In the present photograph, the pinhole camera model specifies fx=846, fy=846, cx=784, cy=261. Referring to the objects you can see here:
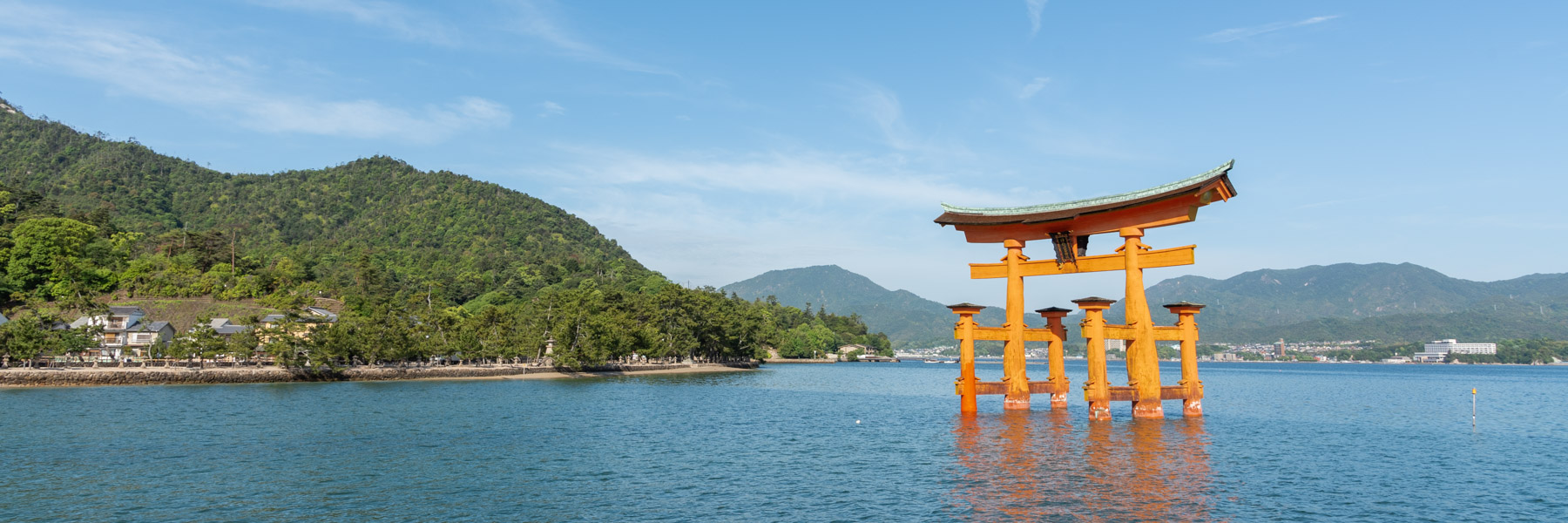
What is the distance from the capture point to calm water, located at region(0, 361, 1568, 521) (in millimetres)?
18938

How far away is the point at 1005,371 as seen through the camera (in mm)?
37344

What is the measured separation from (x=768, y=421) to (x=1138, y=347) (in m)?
15.9

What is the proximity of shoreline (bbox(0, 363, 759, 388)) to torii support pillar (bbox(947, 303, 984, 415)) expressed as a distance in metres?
48.5

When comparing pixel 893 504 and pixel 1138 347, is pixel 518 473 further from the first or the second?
pixel 1138 347

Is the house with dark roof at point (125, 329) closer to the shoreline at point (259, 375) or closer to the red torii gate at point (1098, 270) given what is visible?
the shoreline at point (259, 375)

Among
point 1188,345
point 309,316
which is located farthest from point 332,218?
point 1188,345

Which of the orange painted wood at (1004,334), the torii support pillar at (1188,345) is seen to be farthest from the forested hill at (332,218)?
the torii support pillar at (1188,345)

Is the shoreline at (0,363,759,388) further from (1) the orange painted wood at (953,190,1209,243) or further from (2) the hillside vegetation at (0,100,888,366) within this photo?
(1) the orange painted wood at (953,190,1209,243)

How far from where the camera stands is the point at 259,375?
62844mm

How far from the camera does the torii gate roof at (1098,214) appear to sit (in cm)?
3030

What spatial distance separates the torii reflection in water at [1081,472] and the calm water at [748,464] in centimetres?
10

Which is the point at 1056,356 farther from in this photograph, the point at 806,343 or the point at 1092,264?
the point at 806,343

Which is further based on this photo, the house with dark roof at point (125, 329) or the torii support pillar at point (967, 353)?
the house with dark roof at point (125, 329)

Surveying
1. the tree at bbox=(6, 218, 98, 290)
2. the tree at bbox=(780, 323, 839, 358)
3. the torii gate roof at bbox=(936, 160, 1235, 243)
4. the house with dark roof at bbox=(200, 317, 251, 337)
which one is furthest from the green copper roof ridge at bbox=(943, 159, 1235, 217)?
the tree at bbox=(780, 323, 839, 358)
